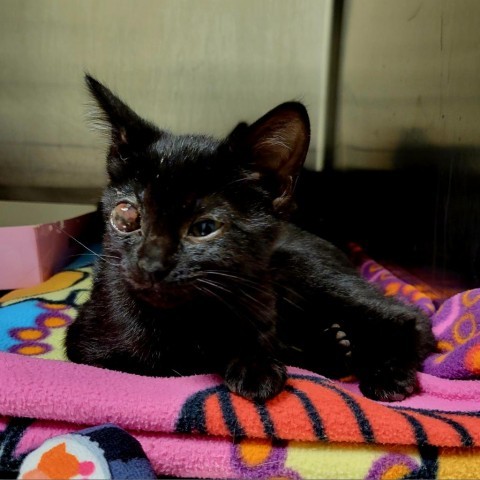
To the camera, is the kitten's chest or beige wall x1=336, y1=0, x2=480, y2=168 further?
beige wall x1=336, y1=0, x2=480, y2=168

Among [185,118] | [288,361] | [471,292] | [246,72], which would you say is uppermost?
[246,72]

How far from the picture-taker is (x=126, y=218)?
2.97 feet

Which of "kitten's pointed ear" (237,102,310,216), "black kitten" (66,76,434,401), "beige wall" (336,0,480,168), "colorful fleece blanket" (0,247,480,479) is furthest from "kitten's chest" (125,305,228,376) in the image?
"beige wall" (336,0,480,168)

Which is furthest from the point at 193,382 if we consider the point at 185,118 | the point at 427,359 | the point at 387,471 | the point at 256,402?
the point at 185,118

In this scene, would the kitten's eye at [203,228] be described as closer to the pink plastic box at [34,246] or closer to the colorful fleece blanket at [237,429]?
the colorful fleece blanket at [237,429]

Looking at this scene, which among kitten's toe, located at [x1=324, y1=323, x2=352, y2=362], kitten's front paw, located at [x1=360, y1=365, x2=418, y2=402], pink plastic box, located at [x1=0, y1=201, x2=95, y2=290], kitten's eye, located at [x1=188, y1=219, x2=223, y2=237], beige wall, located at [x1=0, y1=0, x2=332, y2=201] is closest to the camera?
kitten's eye, located at [x1=188, y1=219, x2=223, y2=237]

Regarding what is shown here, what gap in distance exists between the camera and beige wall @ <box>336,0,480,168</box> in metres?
1.14

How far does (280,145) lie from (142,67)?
1.41 meters

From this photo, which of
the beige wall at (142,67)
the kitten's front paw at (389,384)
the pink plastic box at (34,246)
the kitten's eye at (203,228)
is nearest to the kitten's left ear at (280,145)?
the kitten's eye at (203,228)

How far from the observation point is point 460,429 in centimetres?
79

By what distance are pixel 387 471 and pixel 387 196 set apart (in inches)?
42.5

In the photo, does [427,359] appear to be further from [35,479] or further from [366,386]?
[35,479]

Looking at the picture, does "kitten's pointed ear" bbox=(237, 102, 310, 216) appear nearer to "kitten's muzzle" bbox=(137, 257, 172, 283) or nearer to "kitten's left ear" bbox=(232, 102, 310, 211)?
"kitten's left ear" bbox=(232, 102, 310, 211)

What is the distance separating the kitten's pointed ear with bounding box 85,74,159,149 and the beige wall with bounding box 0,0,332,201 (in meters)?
1.19
